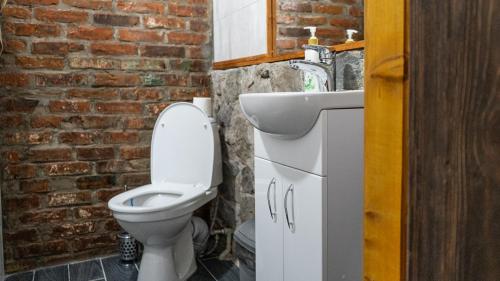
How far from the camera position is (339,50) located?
1583mm

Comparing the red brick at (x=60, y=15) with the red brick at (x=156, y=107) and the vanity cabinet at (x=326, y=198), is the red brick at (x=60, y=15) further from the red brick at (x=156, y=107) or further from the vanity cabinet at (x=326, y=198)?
the vanity cabinet at (x=326, y=198)

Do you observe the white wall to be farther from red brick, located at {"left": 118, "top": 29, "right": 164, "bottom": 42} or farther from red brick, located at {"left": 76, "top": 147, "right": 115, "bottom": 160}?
red brick, located at {"left": 76, "top": 147, "right": 115, "bottom": 160}

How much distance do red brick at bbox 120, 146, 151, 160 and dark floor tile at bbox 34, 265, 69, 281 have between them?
28.3 inches

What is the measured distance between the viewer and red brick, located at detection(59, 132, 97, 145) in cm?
240

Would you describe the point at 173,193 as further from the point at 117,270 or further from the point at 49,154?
the point at 49,154

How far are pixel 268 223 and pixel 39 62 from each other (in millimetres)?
1660

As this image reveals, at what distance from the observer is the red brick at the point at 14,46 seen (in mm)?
2248

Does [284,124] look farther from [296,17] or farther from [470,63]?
[296,17]

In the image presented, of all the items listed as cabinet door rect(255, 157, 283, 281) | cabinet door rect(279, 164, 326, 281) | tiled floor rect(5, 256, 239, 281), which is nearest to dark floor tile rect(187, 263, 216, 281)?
tiled floor rect(5, 256, 239, 281)

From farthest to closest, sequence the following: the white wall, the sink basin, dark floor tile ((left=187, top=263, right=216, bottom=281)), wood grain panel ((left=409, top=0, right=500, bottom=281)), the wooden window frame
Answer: dark floor tile ((left=187, top=263, right=216, bottom=281)) → the white wall → the wooden window frame → the sink basin → wood grain panel ((left=409, top=0, right=500, bottom=281))

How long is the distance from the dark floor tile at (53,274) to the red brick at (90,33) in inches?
52.2

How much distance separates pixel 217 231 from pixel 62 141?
1.05 meters

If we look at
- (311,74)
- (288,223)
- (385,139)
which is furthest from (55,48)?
(385,139)

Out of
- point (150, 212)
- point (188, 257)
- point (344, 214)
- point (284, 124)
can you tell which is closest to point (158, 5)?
point (150, 212)
